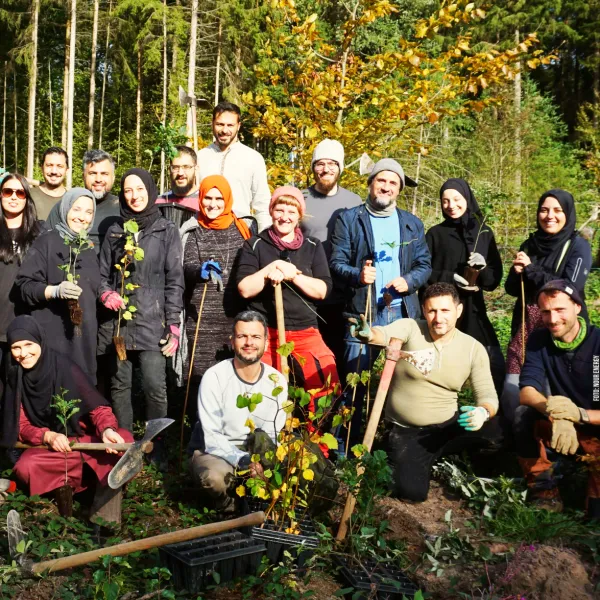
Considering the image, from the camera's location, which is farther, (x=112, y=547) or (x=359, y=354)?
(x=359, y=354)

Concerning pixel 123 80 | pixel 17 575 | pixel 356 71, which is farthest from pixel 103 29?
pixel 17 575

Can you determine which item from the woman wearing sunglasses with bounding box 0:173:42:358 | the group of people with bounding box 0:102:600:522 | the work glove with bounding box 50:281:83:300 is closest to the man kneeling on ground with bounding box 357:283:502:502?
the group of people with bounding box 0:102:600:522

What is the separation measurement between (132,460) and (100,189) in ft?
7.22

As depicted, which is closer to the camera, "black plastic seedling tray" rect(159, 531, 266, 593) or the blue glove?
"black plastic seedling tray" rect(159, 531, 266, 593)

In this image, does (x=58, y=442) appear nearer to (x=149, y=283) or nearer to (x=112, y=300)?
(x=112, y=300)

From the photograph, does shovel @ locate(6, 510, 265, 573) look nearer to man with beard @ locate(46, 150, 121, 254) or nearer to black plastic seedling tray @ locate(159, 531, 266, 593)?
black plastic seedling tray @ locate(159, 531, 266, 593)

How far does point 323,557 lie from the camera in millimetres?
3652

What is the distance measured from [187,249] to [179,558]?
237 centimetres

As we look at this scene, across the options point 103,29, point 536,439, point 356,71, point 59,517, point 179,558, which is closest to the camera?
point 179,558

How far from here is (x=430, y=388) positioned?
465 centimetres

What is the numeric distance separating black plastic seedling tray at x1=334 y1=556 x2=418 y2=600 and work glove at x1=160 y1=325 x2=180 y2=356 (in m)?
1.75

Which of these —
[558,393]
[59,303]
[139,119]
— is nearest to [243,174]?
[59,303]

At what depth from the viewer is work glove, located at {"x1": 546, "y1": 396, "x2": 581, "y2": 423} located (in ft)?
13.4

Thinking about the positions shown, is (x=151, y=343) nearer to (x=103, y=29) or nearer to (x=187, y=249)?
(x=187, y=249)
